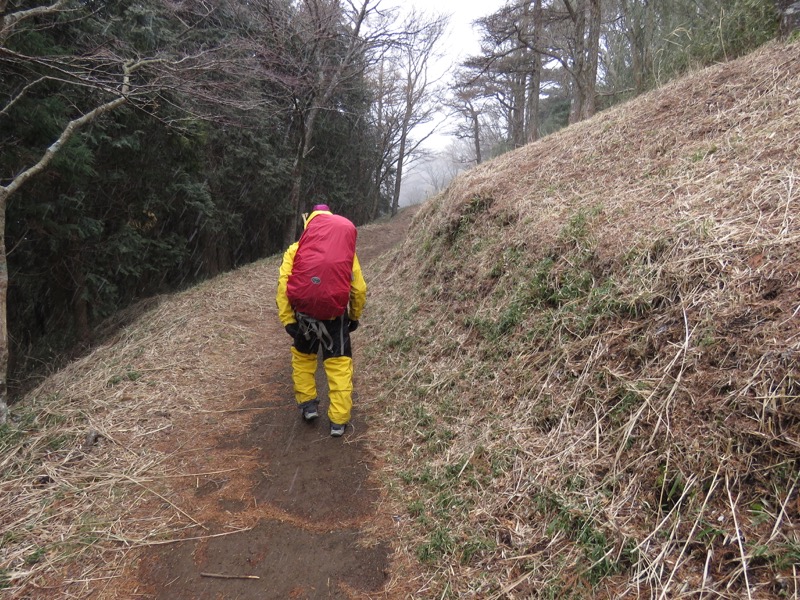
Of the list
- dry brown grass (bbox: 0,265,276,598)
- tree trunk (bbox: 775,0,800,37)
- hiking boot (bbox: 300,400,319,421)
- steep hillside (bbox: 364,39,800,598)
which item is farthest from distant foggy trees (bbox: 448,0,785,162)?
dry brown grass (bbox: 0,265,276,598)

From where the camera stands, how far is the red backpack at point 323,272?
354 centimetres

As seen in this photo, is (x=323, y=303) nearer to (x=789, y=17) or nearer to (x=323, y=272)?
(x=323, y=272)

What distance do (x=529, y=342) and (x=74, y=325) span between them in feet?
32.3

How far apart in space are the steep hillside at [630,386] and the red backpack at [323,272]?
4.04 feet

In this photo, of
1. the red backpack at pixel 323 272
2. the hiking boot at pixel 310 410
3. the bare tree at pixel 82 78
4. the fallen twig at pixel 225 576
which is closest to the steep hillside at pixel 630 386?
the hiking boot at pixel 310 410

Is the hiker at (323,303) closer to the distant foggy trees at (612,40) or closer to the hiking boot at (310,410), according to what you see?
the hiking boot at (310,410)

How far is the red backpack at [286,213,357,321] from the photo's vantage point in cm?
354

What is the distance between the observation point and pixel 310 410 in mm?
4047

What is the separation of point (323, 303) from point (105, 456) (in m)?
2.08

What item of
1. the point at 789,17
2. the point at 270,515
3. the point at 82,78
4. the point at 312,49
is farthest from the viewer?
the point at 312,49

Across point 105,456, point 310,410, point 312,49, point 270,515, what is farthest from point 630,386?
point 312,49

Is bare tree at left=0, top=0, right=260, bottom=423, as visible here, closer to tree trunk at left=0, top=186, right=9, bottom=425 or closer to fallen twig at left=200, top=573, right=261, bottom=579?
tree trunk at left=0, top=186, right=9, bottom=425

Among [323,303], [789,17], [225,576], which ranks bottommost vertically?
[225,576]

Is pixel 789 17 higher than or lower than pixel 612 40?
lower
